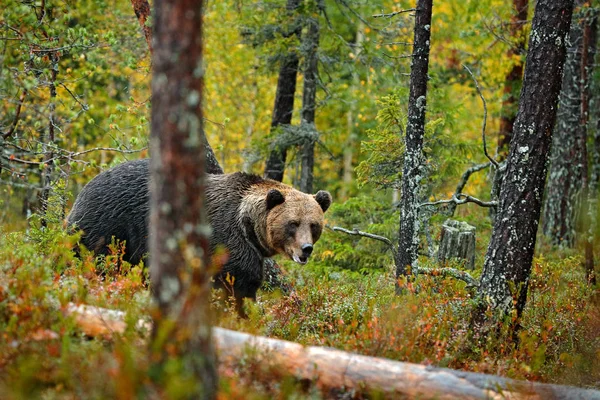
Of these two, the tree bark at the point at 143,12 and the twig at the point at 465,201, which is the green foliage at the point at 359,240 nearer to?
the twig at the point at 465,201

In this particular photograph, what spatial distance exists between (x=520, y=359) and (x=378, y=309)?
218 centimetres

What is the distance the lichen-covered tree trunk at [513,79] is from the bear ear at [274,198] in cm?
994

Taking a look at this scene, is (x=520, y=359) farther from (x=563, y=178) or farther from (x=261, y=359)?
(x=563, y=178)

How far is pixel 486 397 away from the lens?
4988mm

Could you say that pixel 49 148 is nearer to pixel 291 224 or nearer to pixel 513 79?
pixel 291 224

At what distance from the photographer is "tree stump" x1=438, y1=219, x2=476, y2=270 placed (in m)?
11.2

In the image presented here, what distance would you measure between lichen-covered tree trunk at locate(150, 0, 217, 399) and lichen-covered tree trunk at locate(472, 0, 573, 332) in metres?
4.48

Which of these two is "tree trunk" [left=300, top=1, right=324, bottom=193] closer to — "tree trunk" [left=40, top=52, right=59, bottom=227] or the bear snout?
"tree trunk" [left=40, top=52, right=59, bottom=227]

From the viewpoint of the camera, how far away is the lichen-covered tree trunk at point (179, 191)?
12.6 feet

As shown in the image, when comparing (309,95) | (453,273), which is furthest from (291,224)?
(309,95)

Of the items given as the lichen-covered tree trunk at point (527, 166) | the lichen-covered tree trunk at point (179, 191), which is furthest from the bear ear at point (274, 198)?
the lichen-covered tree trunk at point (179, 191)

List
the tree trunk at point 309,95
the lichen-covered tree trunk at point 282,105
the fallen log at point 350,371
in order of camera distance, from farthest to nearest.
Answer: the lichen-covered tree trunk at point 282,105, the tree trunk at point 309,95, the fallen log at point 350,371

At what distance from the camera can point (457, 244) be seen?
36.7 feet

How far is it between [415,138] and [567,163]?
9.18m
